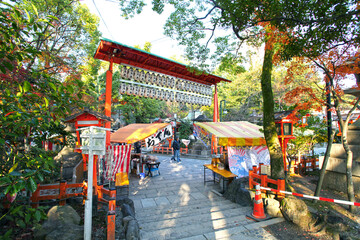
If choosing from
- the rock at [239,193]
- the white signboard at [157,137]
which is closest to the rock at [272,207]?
the rock at [239,193]

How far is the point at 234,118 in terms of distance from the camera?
24875 mm

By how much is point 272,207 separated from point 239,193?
58.0 inches

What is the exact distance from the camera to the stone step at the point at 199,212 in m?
5.95

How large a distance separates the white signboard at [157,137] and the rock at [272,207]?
6.31m

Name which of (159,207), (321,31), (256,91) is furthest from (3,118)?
(256,91)

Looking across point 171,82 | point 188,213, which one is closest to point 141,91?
point 171,82

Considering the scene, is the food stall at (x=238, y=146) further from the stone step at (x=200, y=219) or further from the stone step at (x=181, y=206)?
the stone step at (x=200, y=219)

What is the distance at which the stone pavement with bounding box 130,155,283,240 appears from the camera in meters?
4.87

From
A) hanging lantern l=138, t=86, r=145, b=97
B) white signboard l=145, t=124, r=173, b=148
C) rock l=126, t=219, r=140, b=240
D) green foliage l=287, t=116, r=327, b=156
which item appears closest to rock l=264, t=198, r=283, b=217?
rock l=126, t=219, r=140, b=240

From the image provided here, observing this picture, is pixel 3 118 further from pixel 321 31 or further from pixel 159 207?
pixel 321 31

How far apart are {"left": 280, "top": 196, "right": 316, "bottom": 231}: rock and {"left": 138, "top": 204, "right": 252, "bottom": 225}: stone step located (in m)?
1.27

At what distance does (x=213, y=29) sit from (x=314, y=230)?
8.18m

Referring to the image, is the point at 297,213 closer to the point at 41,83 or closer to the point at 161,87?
the point at 41,83

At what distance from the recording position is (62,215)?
4816 mm
